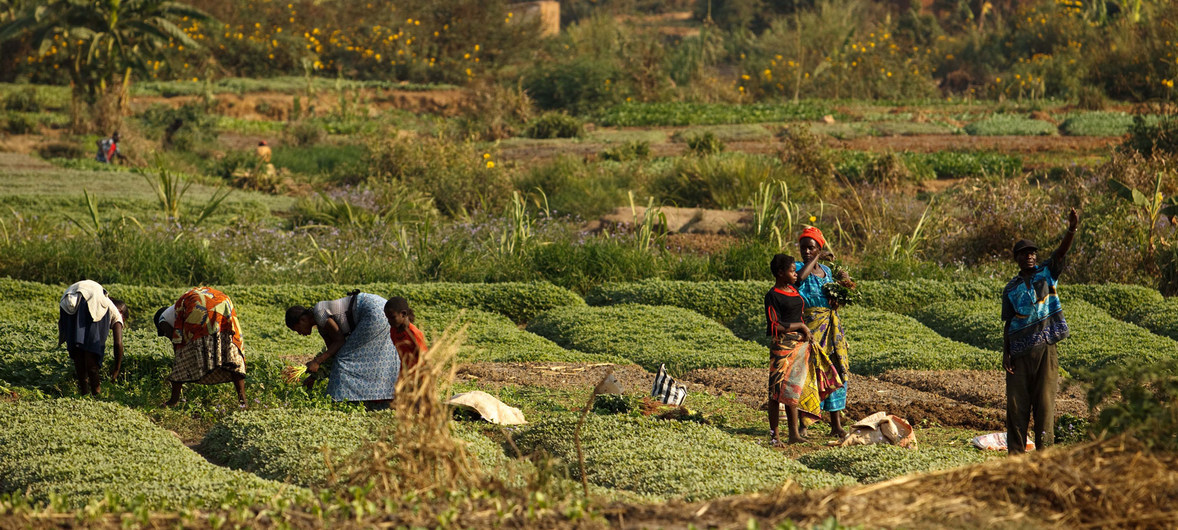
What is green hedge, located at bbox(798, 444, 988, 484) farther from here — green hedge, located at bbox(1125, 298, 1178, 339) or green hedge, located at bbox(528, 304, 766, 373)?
green hedge, located at bbox(1125, 298, 1178, 339)

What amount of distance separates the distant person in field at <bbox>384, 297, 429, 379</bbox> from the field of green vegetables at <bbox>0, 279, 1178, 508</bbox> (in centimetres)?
48

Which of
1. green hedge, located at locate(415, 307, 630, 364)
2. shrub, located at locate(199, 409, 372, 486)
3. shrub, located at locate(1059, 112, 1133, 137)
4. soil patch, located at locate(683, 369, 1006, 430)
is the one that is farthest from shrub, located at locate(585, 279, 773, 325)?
shrub, located at locate(1059, 112, 1133, 137)

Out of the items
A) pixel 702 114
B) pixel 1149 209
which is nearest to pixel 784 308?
pixel 1149 209

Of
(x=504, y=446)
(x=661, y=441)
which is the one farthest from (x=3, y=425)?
(x=661, y=441)

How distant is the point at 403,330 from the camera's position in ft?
25.1

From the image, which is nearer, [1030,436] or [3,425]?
[3,425]

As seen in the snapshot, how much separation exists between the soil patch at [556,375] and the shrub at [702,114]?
2045cm

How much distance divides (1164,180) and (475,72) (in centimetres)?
2641

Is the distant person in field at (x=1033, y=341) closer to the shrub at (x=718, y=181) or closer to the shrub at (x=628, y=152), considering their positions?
the shrub at (x=718, y=181)

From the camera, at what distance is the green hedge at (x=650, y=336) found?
10.3 meters

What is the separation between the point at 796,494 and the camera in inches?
185

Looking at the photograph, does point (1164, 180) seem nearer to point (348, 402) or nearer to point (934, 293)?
point (934, 293)

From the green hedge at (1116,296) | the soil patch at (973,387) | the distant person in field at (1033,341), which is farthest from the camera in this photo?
the green hedge at (1116,296)

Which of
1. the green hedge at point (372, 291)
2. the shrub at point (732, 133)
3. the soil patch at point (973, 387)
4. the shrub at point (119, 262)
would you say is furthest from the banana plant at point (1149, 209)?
the shrub at point (732, 133)
